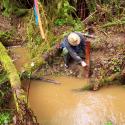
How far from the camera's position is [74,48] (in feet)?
28.1

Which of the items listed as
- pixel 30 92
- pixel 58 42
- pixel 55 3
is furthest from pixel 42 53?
pixel 55 3

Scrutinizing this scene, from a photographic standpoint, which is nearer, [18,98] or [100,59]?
[18,98]

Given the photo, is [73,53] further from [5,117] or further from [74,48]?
[5,117]

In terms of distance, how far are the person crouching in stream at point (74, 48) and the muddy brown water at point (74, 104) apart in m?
0.52

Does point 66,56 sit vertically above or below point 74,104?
above

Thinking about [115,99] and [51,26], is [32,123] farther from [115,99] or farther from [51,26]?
[51,26]

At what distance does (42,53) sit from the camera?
356 inches

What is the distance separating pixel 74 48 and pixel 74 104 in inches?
67.9

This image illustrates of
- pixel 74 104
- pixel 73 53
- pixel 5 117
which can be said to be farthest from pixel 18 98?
pixel 73 53

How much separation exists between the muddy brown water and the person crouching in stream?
522 mm

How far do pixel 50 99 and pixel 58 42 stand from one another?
82.9 inches

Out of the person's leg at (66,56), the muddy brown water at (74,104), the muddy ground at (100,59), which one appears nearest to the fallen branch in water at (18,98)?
the muddy brown water at (74,104)

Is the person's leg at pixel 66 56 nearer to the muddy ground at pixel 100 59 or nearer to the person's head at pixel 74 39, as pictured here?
the muddy ground at pixel 100 59

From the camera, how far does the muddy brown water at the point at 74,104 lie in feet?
22.7
